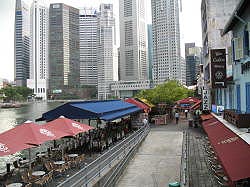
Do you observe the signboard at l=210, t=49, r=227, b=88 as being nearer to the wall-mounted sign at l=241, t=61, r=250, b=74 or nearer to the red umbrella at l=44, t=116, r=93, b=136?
the wall-mounted sign at l=241, t=61, r=250, b=74

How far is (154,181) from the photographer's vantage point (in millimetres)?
15336

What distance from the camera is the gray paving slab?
15.4 metres

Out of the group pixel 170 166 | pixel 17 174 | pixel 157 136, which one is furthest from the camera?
pixel 157 136

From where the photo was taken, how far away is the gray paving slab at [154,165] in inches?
607

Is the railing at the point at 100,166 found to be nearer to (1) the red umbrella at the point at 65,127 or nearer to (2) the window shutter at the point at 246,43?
(1) the red umbrella at the point at 65,127

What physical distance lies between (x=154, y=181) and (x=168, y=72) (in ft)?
604

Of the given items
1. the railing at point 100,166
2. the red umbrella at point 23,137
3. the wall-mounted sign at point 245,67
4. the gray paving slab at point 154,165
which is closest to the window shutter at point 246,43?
the wall-mounted sign at point 245,67

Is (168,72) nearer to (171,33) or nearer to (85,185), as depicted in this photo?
(171,33)

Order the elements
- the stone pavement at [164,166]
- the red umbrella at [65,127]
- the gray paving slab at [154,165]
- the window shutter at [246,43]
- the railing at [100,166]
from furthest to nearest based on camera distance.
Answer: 1. the red umbrella at [65,127]
2. the gray paving slab at [154,165]
3. the stone pavement at [164,166]
4. the window shutter at [246,43]
5. the railing at [100,166]

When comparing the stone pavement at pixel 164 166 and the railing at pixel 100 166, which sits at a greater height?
the railing at pixel 100 166

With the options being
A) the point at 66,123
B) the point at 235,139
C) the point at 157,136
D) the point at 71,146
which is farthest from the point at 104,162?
the point at 157,136

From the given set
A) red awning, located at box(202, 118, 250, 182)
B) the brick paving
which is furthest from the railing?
red awning, located at box(202, 118, 250, 182)

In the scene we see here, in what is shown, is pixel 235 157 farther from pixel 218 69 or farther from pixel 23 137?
pixel 218 69

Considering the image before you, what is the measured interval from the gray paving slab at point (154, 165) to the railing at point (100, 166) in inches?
31.5
